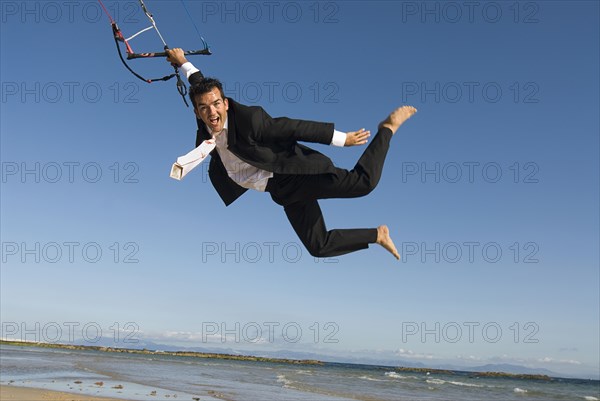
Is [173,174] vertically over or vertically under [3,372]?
over

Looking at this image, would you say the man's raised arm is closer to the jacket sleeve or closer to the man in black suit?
the man in black suit

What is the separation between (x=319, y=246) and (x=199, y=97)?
190 centimetres

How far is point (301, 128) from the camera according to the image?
16.6ft

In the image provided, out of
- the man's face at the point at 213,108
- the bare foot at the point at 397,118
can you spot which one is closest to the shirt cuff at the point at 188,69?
the man's face at the point at 213,108

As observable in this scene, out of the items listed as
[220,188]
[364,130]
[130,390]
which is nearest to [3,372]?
[130,390]

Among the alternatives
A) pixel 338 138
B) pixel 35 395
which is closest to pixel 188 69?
pixel 338 138

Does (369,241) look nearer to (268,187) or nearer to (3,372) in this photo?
(268,187)

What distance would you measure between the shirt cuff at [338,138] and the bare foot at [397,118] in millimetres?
615

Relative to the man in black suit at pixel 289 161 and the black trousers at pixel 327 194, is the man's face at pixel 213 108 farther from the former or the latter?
the black trousers at pixel 327 194

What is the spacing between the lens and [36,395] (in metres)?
13.9

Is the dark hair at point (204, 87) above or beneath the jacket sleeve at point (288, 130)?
above

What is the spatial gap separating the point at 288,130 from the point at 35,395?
40.6 feet

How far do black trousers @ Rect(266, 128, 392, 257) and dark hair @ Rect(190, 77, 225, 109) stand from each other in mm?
1016

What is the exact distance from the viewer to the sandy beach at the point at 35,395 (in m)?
13.3
